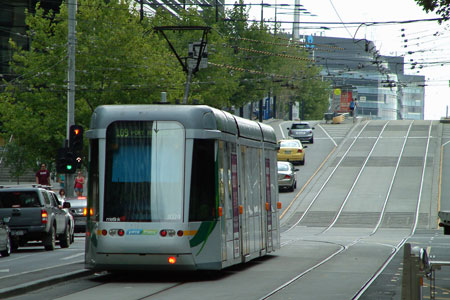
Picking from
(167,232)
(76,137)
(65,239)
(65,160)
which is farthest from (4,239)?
(167,232)

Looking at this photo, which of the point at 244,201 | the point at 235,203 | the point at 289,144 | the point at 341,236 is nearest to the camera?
the point at 235,203

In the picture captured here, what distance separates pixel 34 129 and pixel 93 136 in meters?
29.2

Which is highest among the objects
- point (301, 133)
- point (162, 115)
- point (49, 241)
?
point (301, 133)

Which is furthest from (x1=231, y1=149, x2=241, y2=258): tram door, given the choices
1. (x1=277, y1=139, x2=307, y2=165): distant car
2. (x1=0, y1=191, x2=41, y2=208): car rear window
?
(x1=277, y1=139, x2=307, y2=165): distant car

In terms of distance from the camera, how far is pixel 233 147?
17.7m

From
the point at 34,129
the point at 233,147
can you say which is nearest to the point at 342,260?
the point at 233,147

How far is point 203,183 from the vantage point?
16.0 m

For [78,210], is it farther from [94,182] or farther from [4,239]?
[94,182]

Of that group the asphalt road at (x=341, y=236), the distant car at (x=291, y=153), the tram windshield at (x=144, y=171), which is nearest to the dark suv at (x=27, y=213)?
the asphalt road at (x=341, y=236)

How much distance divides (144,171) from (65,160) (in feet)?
51.3

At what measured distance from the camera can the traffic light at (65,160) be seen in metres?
31.0

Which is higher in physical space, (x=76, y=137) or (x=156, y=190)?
(x=76, y=137)

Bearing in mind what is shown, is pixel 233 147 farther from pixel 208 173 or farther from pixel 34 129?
pixel 34 129

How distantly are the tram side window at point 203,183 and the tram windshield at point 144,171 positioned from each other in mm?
217
